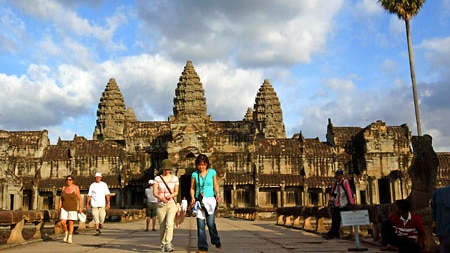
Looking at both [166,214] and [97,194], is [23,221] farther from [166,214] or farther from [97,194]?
[166,214]

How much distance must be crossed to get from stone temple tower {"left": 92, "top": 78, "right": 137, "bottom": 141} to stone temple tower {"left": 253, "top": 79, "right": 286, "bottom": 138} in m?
23.1

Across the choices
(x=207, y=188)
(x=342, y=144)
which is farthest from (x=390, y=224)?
(x=342, y=144)

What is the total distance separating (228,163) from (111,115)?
41.5 m

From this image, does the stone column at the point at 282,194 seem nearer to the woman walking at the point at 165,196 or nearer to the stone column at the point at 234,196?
the stone column at the point at 234,196

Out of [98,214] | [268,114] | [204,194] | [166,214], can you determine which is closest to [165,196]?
[166,214]

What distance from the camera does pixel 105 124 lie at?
86.9 m

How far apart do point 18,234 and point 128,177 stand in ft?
135

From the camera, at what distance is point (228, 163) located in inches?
2039

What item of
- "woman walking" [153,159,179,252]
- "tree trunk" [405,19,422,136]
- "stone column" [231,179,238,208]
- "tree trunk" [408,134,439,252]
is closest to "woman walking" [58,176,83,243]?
"woman walking" [153,159,179,252]

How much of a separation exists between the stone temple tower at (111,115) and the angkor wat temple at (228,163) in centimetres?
2482

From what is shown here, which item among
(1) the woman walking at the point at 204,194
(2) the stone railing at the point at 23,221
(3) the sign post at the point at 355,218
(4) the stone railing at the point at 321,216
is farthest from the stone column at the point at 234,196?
(1) the woman walking at the point at 204,194

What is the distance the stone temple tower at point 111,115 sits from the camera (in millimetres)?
86500

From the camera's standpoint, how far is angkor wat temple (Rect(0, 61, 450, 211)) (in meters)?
50.8

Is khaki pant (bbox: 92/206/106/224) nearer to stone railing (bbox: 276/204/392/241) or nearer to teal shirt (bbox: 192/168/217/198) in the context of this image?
teal shirt (bbox: 192/168/217/198)
